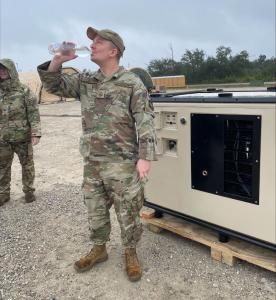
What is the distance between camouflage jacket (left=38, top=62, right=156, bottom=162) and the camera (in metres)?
2.96

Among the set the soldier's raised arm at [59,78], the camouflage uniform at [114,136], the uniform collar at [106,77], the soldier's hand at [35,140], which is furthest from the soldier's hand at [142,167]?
the soldier's hand at [35,140]

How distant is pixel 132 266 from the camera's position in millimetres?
3195

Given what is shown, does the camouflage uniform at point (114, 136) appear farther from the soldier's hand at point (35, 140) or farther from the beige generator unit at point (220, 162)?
the soldier's hand at point (35, 140)

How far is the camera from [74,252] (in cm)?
371

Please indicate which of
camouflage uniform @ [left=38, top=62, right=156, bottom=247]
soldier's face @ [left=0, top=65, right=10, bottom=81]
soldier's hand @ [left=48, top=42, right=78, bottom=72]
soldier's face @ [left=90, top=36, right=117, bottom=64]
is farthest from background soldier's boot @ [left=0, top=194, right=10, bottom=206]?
soldier's face @ [left=90, top=36, right=117, bottom=64]

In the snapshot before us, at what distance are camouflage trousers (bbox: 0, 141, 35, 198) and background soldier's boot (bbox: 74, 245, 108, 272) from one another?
6.52 feet

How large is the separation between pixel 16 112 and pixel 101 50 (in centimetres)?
219

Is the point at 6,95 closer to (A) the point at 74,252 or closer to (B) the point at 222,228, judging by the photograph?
(A) the point at 74,252

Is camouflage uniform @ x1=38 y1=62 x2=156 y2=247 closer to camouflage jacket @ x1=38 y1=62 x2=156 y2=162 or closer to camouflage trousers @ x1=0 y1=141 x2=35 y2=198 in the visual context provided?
camouflage jacket @ x1=38 y1=62 x2=156 y2=162

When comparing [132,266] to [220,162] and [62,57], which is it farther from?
[62,57]

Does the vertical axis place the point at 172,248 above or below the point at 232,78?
below

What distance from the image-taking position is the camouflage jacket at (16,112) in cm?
480

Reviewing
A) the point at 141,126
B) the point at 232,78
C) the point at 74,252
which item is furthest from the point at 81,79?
the point at 232,78

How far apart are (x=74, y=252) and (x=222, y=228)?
4.60 feet
